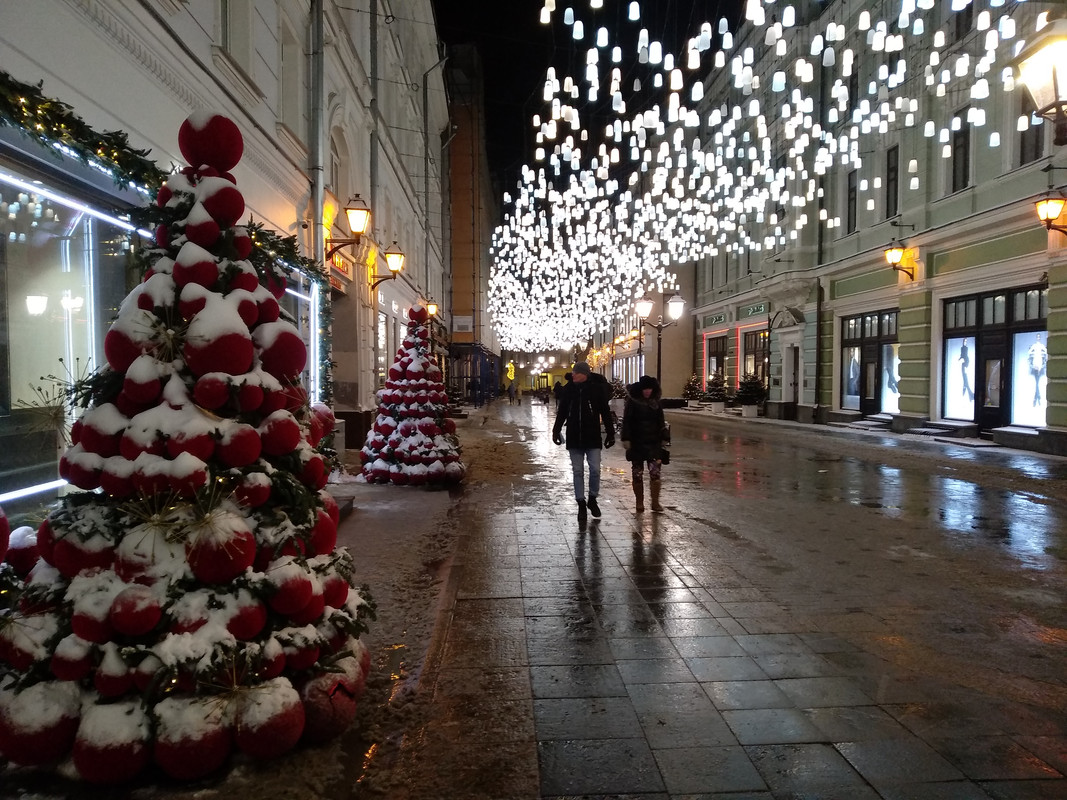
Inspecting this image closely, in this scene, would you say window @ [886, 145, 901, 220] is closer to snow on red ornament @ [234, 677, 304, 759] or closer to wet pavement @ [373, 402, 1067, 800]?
wet pavement @ [373, 402, 1067, 800]

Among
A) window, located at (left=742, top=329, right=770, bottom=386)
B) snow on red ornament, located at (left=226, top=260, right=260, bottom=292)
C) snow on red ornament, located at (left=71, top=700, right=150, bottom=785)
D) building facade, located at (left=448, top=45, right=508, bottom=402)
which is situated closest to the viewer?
snow on red ornament, located at (left=71, top=700, right=150, bottom=785)

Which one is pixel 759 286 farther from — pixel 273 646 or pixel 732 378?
pixel 273 646

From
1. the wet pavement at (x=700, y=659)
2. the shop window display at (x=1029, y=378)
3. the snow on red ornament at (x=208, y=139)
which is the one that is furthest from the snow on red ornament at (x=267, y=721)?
the shop window display at (x=1029, y=378)

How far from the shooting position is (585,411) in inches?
313

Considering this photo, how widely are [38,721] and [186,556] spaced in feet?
2.52

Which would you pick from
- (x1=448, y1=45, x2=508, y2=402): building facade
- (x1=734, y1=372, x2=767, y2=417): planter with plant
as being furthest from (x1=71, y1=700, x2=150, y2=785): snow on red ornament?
(x1=448, y1=45, x2=508, y2=402): building facade

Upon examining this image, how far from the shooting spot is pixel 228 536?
2852 mm

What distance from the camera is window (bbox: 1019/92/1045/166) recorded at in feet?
49.0

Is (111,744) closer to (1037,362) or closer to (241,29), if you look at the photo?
(241,29)

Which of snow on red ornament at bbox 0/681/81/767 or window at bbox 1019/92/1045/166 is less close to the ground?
window at bbox 1019/92/1045/166

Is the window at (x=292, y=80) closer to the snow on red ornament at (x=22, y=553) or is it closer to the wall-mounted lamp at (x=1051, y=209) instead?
the snow on red ornament at (x=22, y=553)

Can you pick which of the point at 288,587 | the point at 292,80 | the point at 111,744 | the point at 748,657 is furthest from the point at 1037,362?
the point at 111,744

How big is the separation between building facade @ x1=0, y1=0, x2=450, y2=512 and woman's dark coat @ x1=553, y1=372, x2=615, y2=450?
10.5 feet

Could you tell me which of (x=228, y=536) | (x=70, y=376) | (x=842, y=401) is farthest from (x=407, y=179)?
(x=228, y=536)
